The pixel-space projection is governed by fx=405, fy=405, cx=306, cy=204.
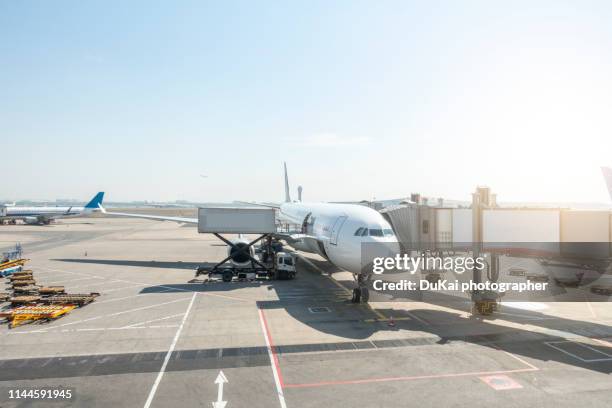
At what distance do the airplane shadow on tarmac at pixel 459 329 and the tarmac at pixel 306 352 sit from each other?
0.28 feet

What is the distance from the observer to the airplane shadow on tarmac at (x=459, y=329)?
16.5 metres

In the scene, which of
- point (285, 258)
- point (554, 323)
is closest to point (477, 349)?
point (554, 323)

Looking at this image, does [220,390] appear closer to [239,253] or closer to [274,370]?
[274,370]

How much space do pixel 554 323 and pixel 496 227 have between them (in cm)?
559

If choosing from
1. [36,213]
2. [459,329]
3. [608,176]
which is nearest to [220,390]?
[459,329]

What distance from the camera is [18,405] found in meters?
12.0

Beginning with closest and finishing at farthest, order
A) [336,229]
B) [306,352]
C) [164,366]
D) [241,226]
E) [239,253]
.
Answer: [164,366] < [306,352] < [336,229] < [241,226] < [239,253]

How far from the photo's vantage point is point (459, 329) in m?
19.5

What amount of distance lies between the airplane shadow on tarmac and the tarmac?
85 millimetres

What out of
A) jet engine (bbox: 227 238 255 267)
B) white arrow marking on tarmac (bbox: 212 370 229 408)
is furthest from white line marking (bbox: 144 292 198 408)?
jet engine (bbox: 227 238 255 267)

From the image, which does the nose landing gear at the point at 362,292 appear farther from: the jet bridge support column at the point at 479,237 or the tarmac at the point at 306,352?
the jet bridge support column at the point at 479,237

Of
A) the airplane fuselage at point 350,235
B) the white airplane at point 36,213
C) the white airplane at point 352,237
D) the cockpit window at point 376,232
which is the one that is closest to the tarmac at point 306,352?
the white airplane at point 352,237

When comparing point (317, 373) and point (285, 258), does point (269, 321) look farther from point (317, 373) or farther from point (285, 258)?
point (285, 258)

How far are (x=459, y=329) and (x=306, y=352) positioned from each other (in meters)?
8.03
